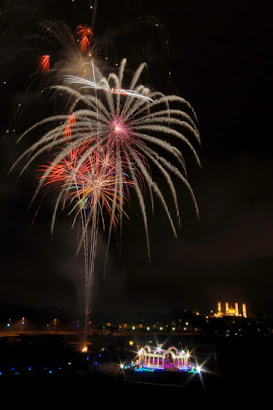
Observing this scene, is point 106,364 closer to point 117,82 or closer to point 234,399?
point 234,399

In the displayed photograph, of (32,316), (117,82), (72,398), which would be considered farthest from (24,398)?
(32,316)

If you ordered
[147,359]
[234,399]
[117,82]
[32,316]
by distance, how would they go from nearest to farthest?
[117,82] → [234,399] → [147,359] → [32,316]

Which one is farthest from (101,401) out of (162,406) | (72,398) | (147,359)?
(147,359)

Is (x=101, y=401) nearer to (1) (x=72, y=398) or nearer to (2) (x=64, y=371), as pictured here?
(1) (x=72, y=398)

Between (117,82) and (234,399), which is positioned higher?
(117,82)

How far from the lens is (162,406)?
1442 cm

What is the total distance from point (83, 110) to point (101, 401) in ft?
44.2

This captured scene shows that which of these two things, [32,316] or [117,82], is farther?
[32,316]

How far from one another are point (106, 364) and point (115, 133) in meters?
17.8

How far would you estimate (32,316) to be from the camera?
4087 inches

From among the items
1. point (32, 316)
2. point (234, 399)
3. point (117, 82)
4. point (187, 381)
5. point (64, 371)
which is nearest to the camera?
point (117, 82)

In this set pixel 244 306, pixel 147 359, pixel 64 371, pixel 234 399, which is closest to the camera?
pixel 234 399

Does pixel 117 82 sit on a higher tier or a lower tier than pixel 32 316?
higher

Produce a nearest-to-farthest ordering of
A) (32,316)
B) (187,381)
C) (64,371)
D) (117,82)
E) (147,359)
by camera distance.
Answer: (117,82) < (64,371) < (187,381) < (147,359) < (32,316)
